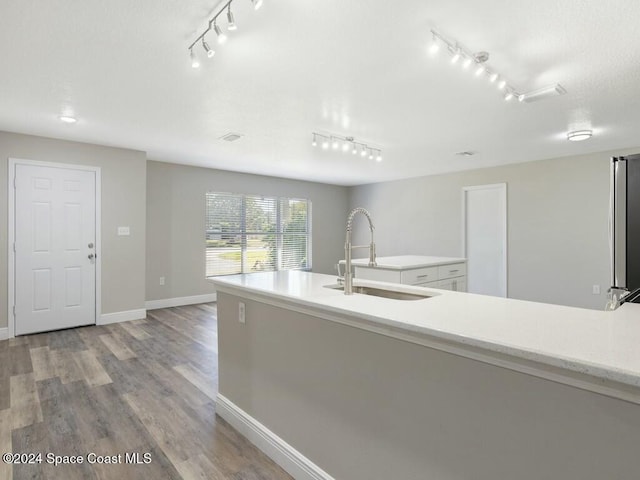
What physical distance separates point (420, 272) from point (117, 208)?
3.92 metres

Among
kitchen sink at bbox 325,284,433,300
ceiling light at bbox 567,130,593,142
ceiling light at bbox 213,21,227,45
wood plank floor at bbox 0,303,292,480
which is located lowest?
wood plank floor at bbox 0,303,292,480

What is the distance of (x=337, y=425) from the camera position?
5.10ft

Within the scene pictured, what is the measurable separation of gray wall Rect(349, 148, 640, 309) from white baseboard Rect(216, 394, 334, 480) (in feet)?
16.3

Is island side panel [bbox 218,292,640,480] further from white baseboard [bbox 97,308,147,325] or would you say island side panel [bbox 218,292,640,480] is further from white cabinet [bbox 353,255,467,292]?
white baseboard [bbox 97,308,147,325]

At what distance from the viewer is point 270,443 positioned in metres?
1.91

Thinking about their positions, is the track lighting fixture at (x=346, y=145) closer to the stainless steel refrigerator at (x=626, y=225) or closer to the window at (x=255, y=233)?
the window at (x=255, y=233)

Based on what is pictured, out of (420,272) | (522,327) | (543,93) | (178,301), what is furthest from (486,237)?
(522,327)

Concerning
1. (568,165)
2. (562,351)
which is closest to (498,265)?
(568,165)

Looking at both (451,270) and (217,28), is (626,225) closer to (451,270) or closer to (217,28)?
(217,28)

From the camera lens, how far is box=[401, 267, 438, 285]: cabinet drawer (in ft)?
11.7

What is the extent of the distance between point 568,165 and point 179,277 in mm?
6133

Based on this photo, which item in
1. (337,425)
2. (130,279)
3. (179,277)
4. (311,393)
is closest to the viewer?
(337,425)

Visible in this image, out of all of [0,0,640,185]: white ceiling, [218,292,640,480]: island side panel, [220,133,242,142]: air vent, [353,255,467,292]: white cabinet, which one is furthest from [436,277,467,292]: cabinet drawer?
[220,133,242,142]: air vent

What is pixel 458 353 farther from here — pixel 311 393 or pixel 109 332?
pixel 109 332
